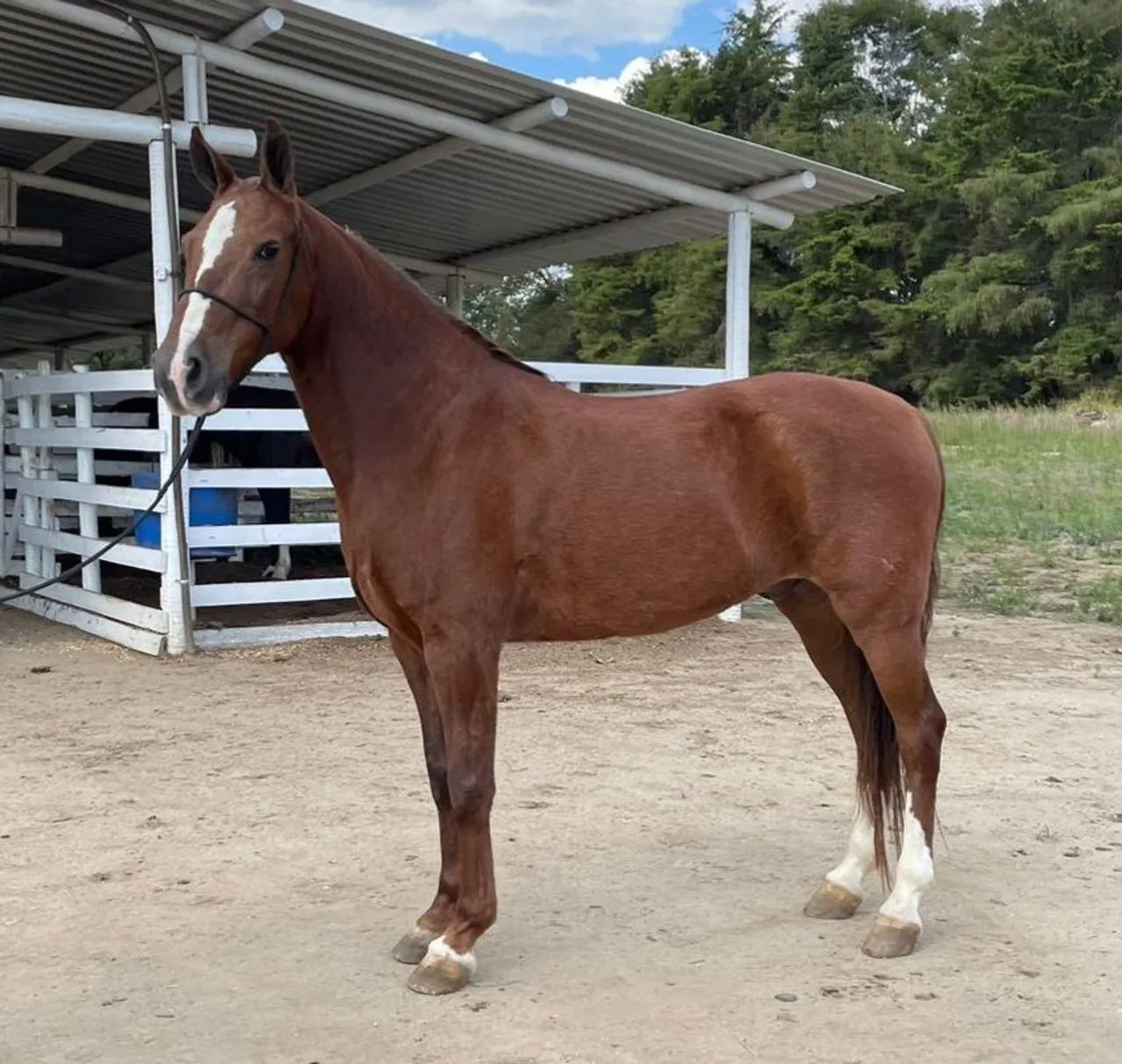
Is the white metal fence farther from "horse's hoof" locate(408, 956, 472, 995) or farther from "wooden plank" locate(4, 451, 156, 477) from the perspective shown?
"horse's hoof" locate(408, 956, 472, 995)

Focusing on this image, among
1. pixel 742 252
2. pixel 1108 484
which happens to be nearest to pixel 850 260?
pixel 1108 484

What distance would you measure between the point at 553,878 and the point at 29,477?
6.32 metres

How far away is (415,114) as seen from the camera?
706 cm

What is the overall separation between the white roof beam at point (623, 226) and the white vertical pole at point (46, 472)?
15.2 ft

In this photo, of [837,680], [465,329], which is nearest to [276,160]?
[465,329]

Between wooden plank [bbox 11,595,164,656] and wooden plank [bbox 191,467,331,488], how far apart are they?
0.94m

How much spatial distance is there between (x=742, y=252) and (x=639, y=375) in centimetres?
138

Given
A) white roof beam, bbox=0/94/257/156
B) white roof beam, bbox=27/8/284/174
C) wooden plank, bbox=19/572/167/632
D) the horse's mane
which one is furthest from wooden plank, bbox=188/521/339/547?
the horse's mane

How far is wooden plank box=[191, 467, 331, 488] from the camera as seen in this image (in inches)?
259

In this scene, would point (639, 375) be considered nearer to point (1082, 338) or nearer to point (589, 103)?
point (589, 103)

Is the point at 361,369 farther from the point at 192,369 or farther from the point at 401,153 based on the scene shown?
the point at 401,153

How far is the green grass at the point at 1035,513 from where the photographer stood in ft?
28.8

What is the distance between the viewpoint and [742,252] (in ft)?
27.1

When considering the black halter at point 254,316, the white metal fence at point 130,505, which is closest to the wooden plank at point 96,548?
the white metal fence at point 130,505
